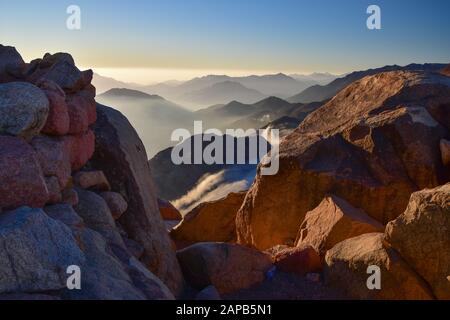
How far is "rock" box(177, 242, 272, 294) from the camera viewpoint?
8.12 meters

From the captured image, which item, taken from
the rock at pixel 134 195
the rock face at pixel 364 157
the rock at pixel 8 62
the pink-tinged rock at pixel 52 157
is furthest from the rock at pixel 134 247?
the rock face at pixel 364 157

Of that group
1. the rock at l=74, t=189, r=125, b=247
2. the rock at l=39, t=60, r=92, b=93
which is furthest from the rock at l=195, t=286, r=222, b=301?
the rock at l=39, t=60, r=92, b=93

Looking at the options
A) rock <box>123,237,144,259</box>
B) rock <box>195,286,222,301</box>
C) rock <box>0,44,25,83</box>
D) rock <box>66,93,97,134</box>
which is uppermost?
rock <box>0,44,25,83</box>

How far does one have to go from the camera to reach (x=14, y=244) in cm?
472

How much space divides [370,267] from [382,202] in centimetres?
332

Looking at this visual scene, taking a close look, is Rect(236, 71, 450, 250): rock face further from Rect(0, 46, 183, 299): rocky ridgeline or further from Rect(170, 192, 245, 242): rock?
Rect(0, 46, 183, 299): rocky ridgeline

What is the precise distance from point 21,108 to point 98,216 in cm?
177

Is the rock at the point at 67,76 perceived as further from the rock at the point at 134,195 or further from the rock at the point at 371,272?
the rock at the point at 371,272

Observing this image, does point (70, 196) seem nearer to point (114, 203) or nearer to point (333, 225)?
point (114, 203)

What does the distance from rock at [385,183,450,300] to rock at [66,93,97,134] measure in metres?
4.68

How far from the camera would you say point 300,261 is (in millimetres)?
8648

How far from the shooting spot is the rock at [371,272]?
24.4 feet
